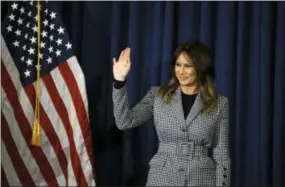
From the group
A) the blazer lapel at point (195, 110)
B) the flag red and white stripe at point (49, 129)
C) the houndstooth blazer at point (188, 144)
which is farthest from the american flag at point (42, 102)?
the blazer lapel at point (195, 110)

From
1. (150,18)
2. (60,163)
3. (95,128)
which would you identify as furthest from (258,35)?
(60,163)

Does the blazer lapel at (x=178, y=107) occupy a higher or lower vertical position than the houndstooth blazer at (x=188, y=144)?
higher

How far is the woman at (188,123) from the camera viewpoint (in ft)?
7.35

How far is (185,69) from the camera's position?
231cm

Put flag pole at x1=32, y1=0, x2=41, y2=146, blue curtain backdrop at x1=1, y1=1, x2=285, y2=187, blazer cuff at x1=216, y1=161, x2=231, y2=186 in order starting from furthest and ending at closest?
1. blue curtain backdrop at x1=1, y1=1, x2=285, y2=187
2. flag pole at x1=32, y1=0, x2=41, y2=146
3. blazer cuff at x1=216, y1=161, x2=231, y2=186

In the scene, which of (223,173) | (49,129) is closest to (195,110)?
(223,173)

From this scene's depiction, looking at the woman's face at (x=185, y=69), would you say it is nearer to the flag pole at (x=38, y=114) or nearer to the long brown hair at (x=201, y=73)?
the long brown hair at (x=201, y=73)

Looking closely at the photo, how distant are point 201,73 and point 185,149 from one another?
1.27ft

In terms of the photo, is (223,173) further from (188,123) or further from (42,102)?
(42,102)

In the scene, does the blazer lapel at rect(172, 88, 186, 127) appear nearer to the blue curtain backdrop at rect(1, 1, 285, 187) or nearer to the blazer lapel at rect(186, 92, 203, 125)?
the blazer lapel at rect(186, 92, 203, 125)

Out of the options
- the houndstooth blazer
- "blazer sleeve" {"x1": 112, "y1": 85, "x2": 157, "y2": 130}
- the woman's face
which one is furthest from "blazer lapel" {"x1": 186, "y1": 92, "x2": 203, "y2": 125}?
"blazer sleeve" {"x1": 112, "y1": 85, "x2": 157, "y2": 130}

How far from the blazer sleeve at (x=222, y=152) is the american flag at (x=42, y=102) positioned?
3.33 ft

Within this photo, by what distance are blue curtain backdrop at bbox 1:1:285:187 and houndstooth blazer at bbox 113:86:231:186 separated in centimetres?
89

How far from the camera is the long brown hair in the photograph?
2305mm
